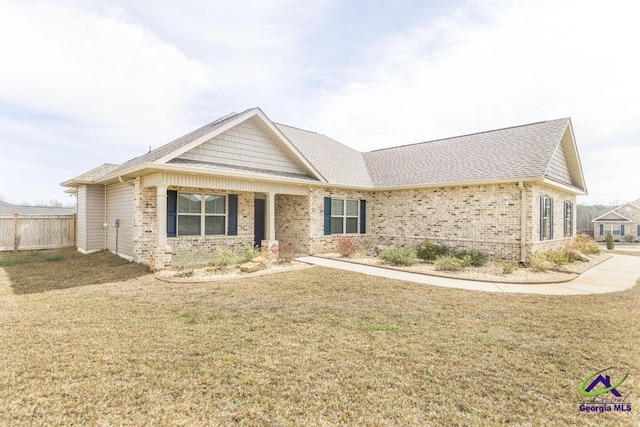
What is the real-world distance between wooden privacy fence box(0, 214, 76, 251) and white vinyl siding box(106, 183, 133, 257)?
13.2 feet

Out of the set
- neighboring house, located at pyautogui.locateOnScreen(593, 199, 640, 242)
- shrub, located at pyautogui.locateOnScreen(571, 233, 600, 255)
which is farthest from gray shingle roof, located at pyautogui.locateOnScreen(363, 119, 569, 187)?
neighboring house, located at pyautogui.locateOnScreen(593, 199, 640, 242)

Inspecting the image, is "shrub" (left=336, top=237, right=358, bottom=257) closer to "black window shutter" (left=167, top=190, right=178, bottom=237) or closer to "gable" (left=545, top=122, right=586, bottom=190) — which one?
"black window shutter" (left=167, top=190, right=178, bottom=237)

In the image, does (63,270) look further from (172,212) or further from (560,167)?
(560,167)

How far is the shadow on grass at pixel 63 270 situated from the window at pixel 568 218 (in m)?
18.6

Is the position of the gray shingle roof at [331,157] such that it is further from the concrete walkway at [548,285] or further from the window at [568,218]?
A: the window at [568,218]

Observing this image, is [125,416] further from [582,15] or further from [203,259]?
[582,15]

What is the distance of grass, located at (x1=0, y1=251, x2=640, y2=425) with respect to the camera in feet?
9.70

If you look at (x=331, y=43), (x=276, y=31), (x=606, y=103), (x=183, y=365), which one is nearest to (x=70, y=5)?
(x=276, y=31)

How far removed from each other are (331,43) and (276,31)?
2.30m

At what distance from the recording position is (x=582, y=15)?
26.2ft
